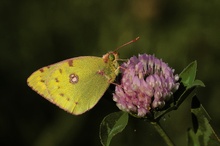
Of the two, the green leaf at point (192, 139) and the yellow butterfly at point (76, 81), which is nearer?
the green leaf at point (192, 139)

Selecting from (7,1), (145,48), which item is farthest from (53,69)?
(7,1)

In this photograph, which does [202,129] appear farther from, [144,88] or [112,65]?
[112,65]

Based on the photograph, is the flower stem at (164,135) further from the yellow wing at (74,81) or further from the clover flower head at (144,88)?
the yellow wing at (74,81)

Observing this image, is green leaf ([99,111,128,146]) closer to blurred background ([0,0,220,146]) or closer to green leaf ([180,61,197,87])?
green leaf ([180,61,197,87])

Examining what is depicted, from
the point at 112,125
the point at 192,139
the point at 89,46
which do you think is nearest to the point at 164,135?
the point at 192,139

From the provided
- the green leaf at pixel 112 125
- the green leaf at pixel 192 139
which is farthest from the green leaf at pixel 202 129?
the green leaf at pixel 112 125

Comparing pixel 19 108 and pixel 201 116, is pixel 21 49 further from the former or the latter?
pixel 201 116

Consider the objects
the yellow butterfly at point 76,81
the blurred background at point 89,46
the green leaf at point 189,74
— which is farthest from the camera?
the blurred background at point 89,46
